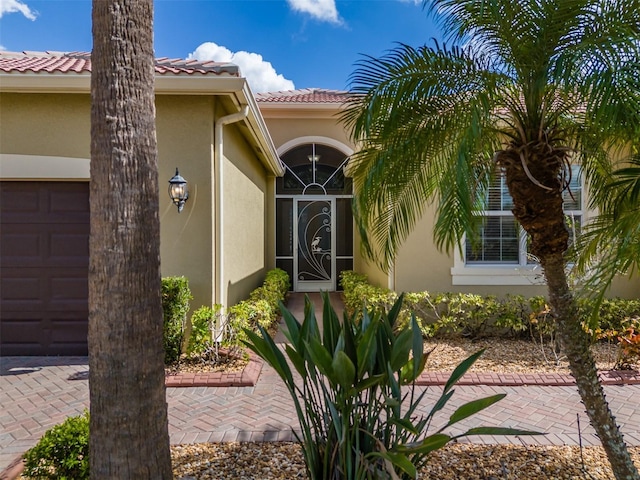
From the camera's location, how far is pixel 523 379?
227 inches

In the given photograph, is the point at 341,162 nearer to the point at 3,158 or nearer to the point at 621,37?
the point at 3,158

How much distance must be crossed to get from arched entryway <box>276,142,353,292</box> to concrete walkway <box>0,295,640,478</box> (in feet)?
26.4

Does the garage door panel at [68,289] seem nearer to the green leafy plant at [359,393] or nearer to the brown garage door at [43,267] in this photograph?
the brown garage door at [43,267]

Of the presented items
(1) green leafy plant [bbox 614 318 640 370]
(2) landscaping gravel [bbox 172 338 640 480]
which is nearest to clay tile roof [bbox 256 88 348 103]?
(1) green leafy plant [bbox 614 318 640 370]

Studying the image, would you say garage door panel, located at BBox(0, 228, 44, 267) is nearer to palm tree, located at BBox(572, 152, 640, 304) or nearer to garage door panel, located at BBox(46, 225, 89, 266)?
A: garage door panel, located at BBox(46, 225, 89, 266)

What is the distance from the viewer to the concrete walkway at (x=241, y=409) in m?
4.15

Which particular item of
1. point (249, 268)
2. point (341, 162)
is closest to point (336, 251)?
point (341, 162)

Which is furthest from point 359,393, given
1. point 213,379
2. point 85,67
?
point 85,67

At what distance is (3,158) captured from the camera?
21.2 feet

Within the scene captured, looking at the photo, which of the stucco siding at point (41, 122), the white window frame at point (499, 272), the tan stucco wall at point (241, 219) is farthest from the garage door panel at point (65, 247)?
the white window frame at point (499, 272)

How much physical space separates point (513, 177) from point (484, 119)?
64 cm

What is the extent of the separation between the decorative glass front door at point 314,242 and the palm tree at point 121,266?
1152cm

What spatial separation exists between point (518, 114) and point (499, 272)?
553cm

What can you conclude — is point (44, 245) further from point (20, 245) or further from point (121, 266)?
point (121, 266)
